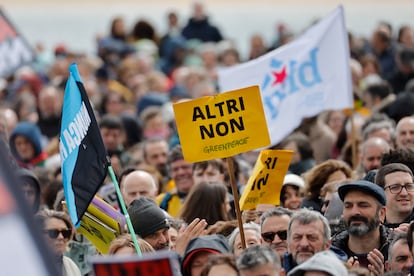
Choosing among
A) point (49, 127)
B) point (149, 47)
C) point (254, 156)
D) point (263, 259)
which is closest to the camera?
point (263, 259)

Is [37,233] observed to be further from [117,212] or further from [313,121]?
[313,121]

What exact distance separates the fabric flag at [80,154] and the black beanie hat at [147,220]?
70 cm

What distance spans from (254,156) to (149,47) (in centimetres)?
1113

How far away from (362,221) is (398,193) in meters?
0.73

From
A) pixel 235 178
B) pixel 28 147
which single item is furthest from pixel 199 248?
pixel 28 147

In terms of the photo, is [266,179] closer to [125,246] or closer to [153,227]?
[153,227]

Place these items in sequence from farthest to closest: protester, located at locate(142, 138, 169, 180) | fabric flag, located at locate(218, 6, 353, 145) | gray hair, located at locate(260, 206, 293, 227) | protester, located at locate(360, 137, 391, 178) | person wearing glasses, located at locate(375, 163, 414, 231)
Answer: protester, located at locate(142, 138, 169, 180) → fabric flag, located at locate(218, 6, 353, 145) → protester, located at locate(360, 137, 391, 178) → person wearing glasses, located at locate(375, 163, 414, 231) → gray hair, located at locate(260, 206, 293, 227)

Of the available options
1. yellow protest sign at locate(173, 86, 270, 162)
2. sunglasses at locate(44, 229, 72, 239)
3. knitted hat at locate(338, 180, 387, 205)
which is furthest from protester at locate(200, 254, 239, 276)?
sunglasses at locate(44, 229, 72, 239)

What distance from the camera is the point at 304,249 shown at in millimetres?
9922

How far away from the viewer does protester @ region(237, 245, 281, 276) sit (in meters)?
9.13

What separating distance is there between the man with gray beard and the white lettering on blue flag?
180cm

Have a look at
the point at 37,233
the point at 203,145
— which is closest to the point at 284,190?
the point at 203,145

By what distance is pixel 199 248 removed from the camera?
10.3 meters

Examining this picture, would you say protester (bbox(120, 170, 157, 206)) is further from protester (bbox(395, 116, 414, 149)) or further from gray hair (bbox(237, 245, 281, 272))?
gray hair (bbox(237, 245, 281, 272))
